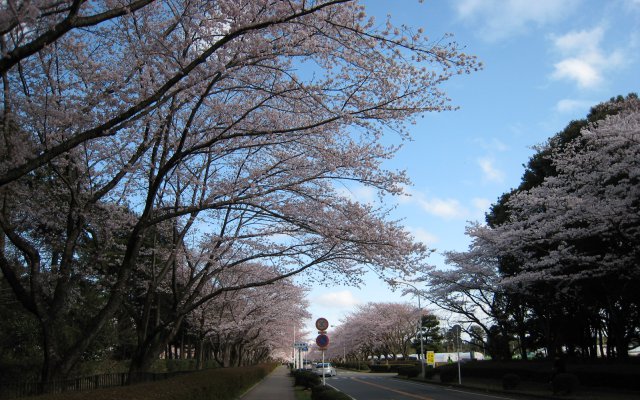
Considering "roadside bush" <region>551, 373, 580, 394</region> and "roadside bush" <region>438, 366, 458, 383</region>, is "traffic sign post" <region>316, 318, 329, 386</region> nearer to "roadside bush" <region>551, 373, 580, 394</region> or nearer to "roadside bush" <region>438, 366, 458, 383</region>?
"roadside bush" <region>551, 373, 580, 394</region>

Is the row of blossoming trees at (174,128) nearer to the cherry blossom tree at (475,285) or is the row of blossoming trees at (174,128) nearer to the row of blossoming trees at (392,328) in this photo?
the cherry blossom tree at (475,285)

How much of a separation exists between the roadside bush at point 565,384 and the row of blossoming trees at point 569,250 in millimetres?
3618

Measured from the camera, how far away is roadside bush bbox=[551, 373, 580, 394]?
56.5ft

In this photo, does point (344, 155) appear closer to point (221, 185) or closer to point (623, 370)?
point (221, 185)

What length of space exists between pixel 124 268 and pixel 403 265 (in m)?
6.21

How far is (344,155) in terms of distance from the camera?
33.3ft

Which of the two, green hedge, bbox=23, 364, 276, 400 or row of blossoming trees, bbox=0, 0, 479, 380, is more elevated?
row of blossoming trees, bbox=0, 0, 479, 380

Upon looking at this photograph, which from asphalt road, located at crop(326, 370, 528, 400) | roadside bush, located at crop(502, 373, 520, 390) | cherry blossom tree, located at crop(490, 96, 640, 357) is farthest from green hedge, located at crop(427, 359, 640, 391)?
asphalt road, located at crop(326, 370, 528, 400)

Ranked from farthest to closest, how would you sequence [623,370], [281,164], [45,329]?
[623,370] < [281,164] < [45,329]

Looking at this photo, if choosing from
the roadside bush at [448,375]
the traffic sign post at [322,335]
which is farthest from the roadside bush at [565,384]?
the roadside bush at [448,375]

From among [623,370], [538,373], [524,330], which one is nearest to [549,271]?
[623,370]

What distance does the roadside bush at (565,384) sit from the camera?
17.2m

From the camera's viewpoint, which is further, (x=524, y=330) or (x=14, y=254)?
(x=524, y=330)

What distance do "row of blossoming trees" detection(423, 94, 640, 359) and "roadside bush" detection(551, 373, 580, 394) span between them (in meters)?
3.62
